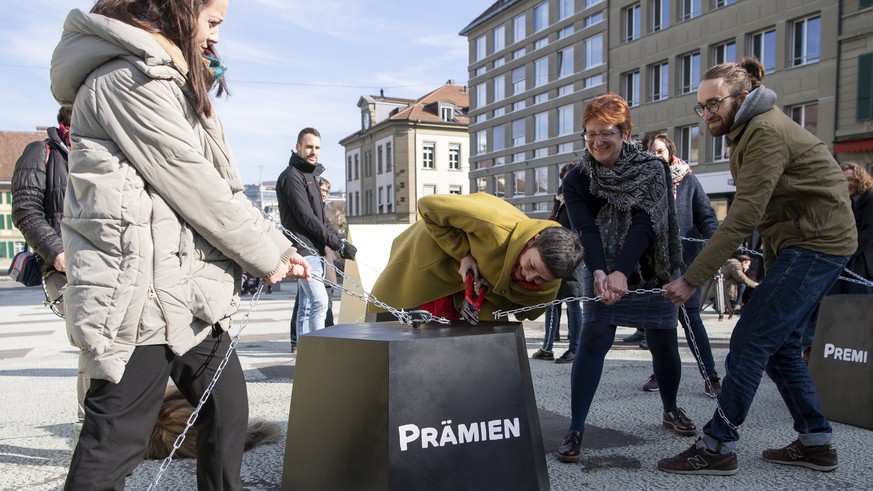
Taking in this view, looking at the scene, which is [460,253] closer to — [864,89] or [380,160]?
[864,89]

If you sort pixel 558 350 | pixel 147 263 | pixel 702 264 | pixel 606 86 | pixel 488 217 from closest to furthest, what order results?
1. pixel 147 263
2. pixel 488 217
3. pixel 702 264
4. pixel 558 350
5. pixel 606 86

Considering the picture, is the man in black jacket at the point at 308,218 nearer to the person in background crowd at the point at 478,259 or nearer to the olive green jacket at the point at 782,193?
the person in background crowd at the point at 478,259

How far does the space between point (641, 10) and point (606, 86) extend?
3.87 meters

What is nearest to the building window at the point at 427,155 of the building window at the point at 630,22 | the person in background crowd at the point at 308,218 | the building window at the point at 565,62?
the building window at the point at 565,62

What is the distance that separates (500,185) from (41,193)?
40.6 meters

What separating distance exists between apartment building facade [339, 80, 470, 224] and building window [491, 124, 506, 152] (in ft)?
41.4

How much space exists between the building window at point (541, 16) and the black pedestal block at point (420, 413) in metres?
38.6

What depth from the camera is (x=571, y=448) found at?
3322mm

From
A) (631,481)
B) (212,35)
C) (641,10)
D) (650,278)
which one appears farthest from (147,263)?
(641,10)

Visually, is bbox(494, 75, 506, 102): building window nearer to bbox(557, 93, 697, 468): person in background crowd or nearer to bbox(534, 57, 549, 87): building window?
bbox(534, 57, 549, 87): building window

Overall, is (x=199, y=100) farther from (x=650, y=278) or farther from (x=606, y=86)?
(x=606, y=86)

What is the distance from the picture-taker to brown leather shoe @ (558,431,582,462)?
10.8 ft

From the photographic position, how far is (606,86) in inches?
1256

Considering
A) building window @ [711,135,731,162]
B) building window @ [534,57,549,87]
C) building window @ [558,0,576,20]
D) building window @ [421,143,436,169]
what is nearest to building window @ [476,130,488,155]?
building window @ [534,57,549,87]
